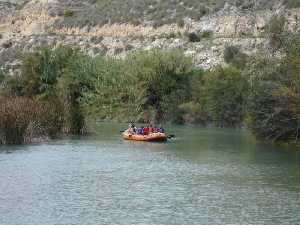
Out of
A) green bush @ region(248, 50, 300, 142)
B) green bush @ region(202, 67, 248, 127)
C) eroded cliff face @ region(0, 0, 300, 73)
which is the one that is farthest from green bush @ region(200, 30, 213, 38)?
green bush @ region(248, 50, 300, 142)

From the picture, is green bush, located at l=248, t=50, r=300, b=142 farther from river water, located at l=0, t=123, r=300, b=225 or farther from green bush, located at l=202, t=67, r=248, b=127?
green bush, located at l=202, t=67, r=248, b=127

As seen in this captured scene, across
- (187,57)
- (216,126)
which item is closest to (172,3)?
(187,57)

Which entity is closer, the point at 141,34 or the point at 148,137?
the point at 148,137

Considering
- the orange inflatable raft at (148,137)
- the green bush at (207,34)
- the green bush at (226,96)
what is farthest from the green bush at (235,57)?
the orange inflatable raft at (148,137)

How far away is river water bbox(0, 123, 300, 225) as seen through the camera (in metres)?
26.6

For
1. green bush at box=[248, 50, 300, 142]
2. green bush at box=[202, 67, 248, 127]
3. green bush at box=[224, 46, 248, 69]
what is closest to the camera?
green bush at box=[248, 50, 300, 142]

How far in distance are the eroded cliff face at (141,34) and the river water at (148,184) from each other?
107ft

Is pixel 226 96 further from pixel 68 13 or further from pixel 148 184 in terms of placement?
pixel 68 13

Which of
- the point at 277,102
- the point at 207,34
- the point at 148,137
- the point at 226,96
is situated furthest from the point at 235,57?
the point at 277,102

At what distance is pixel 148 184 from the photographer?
3366cm

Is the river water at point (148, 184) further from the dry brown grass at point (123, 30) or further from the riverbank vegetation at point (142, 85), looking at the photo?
the dry brown grass at point (123, 30)

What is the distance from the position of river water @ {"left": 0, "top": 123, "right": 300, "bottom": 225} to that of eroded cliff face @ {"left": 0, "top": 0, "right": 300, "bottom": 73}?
3274 centimetres

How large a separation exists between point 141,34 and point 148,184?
6955 cm

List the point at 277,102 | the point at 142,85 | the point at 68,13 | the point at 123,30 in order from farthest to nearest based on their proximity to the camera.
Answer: the point at 68,13
the point at 123,30
the point at 142,85
the point at 277,102
